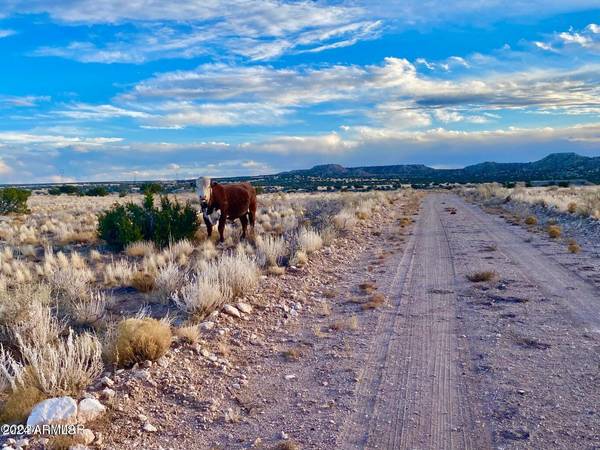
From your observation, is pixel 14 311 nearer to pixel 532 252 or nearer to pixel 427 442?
pixel 427 442

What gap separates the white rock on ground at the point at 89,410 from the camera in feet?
14.3

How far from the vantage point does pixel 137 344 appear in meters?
5.64

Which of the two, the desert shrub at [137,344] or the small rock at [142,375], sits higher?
the desert shrub at [137,344]

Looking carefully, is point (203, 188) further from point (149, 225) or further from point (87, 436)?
point (87, 436)

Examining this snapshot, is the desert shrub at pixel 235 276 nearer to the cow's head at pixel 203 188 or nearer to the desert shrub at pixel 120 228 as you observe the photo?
the cow's head at pixel 203 188

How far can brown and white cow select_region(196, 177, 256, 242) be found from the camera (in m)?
14.4

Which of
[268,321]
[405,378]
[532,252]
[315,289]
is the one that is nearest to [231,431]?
[405,378]

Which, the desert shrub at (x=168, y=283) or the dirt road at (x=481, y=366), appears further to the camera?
the desert shrub at (x=168, y=283)

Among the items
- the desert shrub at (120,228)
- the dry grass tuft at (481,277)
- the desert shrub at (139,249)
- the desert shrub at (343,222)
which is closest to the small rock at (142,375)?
the dry grass tuft at (481,277)

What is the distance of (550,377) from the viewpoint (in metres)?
5.54

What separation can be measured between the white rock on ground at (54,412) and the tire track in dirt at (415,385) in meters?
2.32

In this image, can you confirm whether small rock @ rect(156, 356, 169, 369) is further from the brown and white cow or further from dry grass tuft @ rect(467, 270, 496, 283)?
the brown and white cow

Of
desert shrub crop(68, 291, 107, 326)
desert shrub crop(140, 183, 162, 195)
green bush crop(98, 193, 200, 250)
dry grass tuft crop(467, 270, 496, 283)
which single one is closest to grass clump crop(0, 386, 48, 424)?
desert shrub crop(68, 291, 107, 326)

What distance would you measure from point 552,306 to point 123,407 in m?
6.93
